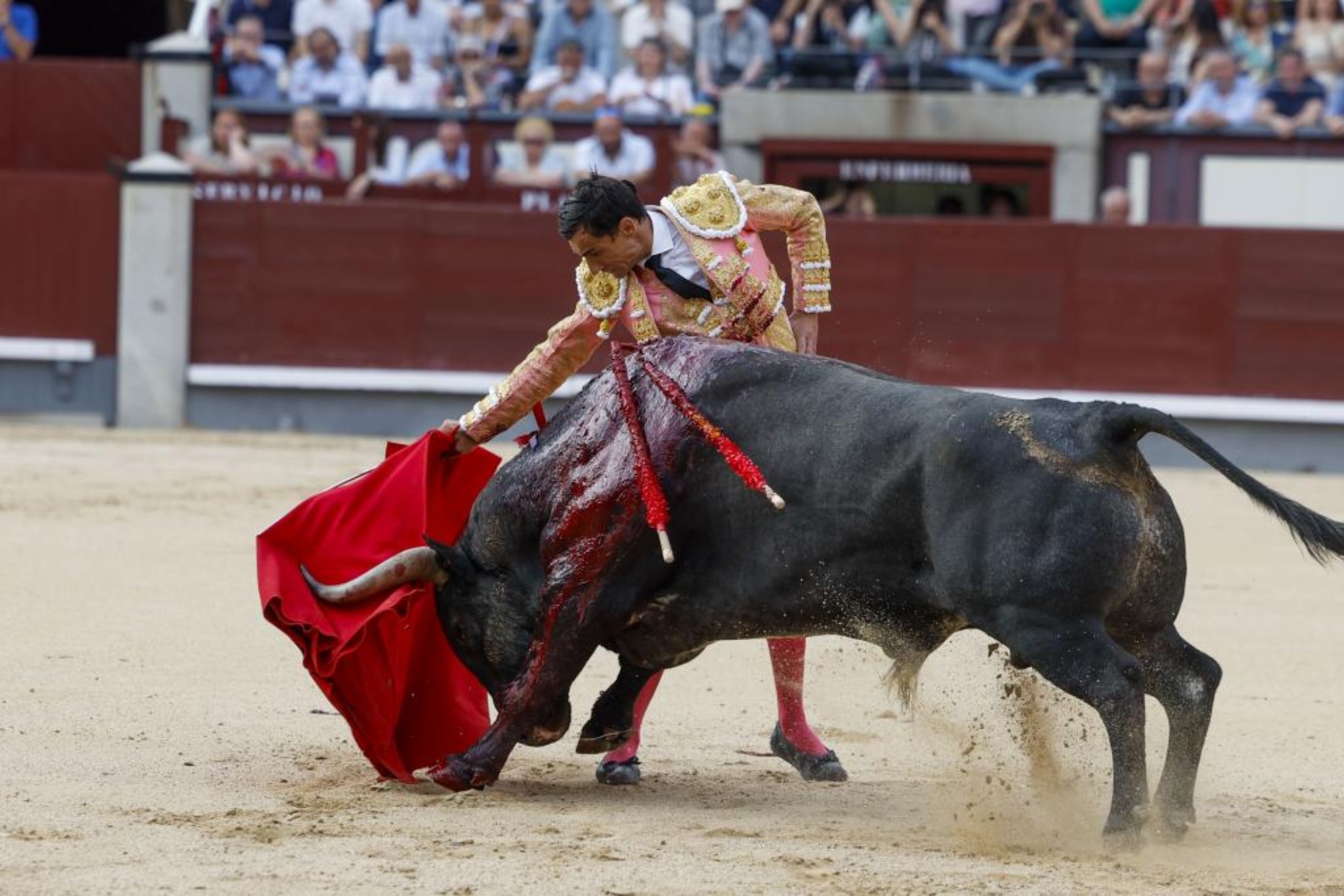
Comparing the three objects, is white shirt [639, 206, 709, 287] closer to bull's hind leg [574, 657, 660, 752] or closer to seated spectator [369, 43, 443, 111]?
bull's hind leg [574, 657, 660, 752]

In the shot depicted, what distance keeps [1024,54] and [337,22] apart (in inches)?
150

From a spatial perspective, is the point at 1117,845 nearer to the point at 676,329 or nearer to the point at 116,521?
the point at 676,329

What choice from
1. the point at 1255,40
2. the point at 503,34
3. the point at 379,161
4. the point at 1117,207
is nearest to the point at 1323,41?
the point at 1255,40

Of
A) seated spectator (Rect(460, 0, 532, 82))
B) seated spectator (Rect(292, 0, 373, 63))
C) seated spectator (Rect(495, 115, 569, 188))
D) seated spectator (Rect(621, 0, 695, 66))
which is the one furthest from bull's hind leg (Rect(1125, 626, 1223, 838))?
seated spectator (Rect(292, 0, 373, 63))

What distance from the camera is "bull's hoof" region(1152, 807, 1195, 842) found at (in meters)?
3.75

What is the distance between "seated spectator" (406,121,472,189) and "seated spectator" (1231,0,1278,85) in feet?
13.2

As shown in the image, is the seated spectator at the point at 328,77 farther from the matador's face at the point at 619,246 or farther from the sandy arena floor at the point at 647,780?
the matador's face at the point at 619,246

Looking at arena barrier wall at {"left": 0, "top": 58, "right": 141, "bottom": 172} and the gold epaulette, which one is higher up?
arena barrier wall at {"left": 0, "top": 58, "right": 141, "bottom": 172}

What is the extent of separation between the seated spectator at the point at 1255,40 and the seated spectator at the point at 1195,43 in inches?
3.6

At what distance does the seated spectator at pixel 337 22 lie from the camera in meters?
12.0

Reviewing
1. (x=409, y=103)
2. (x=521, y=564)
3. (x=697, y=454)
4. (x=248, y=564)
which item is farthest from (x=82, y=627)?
(x=409, y=103)

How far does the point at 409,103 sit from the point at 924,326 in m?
3.09

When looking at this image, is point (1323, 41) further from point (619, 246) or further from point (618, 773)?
point (618, 773)

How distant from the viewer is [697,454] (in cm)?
398
